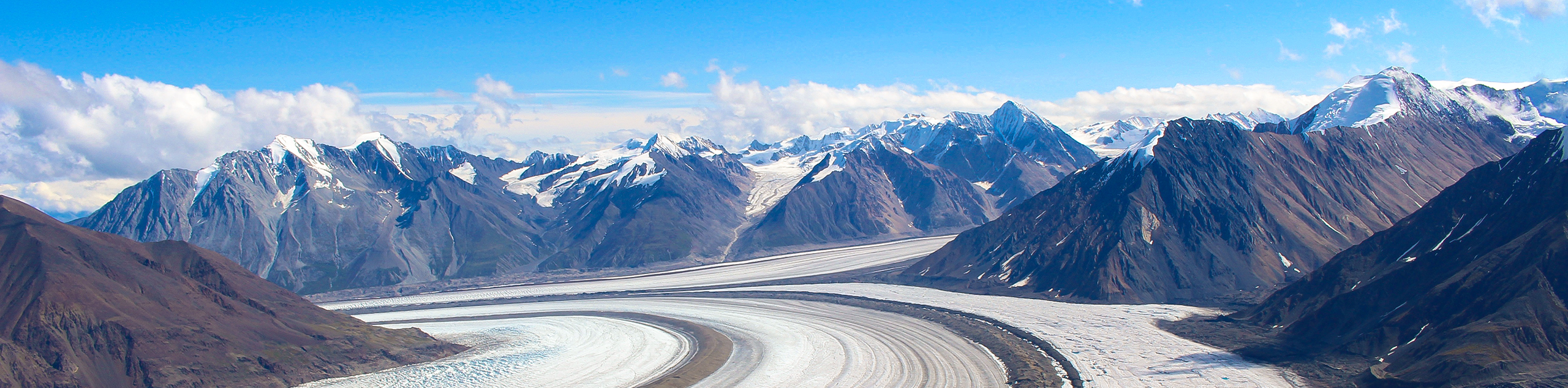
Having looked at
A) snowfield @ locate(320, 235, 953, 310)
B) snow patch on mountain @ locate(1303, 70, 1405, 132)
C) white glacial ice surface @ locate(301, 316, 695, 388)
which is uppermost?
snow patch on mountain @ locate(1303, 70, 1405, 132)

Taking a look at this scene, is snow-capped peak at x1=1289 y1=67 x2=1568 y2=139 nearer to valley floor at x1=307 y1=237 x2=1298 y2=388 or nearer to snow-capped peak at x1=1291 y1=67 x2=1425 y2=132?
snow-capped peak at x1=1291 y1=67 x2=1425 y2=132

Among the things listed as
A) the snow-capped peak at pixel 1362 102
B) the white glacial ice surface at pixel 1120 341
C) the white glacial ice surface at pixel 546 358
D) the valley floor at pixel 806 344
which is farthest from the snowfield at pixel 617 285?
the snow-capped peak at pixel 1362 102

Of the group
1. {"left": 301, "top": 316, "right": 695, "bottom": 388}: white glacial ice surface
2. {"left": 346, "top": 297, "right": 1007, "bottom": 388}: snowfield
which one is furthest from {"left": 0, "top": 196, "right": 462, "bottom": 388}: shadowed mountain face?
{"left": 346, "top": 297, "right": 1007, "bottom": 388}: snowfield

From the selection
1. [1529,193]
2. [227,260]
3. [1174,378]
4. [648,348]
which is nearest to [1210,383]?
[1174,378]

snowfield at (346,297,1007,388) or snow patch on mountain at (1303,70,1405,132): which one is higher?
snow patch on mountain at (1303,70,1405,132)

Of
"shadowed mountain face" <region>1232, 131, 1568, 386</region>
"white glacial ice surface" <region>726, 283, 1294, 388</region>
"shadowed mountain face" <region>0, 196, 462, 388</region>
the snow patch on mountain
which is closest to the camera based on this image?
"shadowed mountain face" <region>1232, 131, 1568, 386</region>

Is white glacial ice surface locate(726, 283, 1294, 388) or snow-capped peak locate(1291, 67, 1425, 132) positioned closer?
white glacial ice surface locate(726, 283, 1294, 388)

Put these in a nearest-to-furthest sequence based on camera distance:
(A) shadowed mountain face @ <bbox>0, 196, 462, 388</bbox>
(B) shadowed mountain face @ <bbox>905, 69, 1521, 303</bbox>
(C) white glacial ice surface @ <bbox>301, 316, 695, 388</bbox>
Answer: (A) shadowed mountain face @ <bbox>0, 196, 462, 388</bbox> → (C) white glacial ice surface @ <bbox>301, 316, 695, 388</bbox> → (B) shadowed mountain face @ <bbox>905, 69, 1521, 303</bbox>
